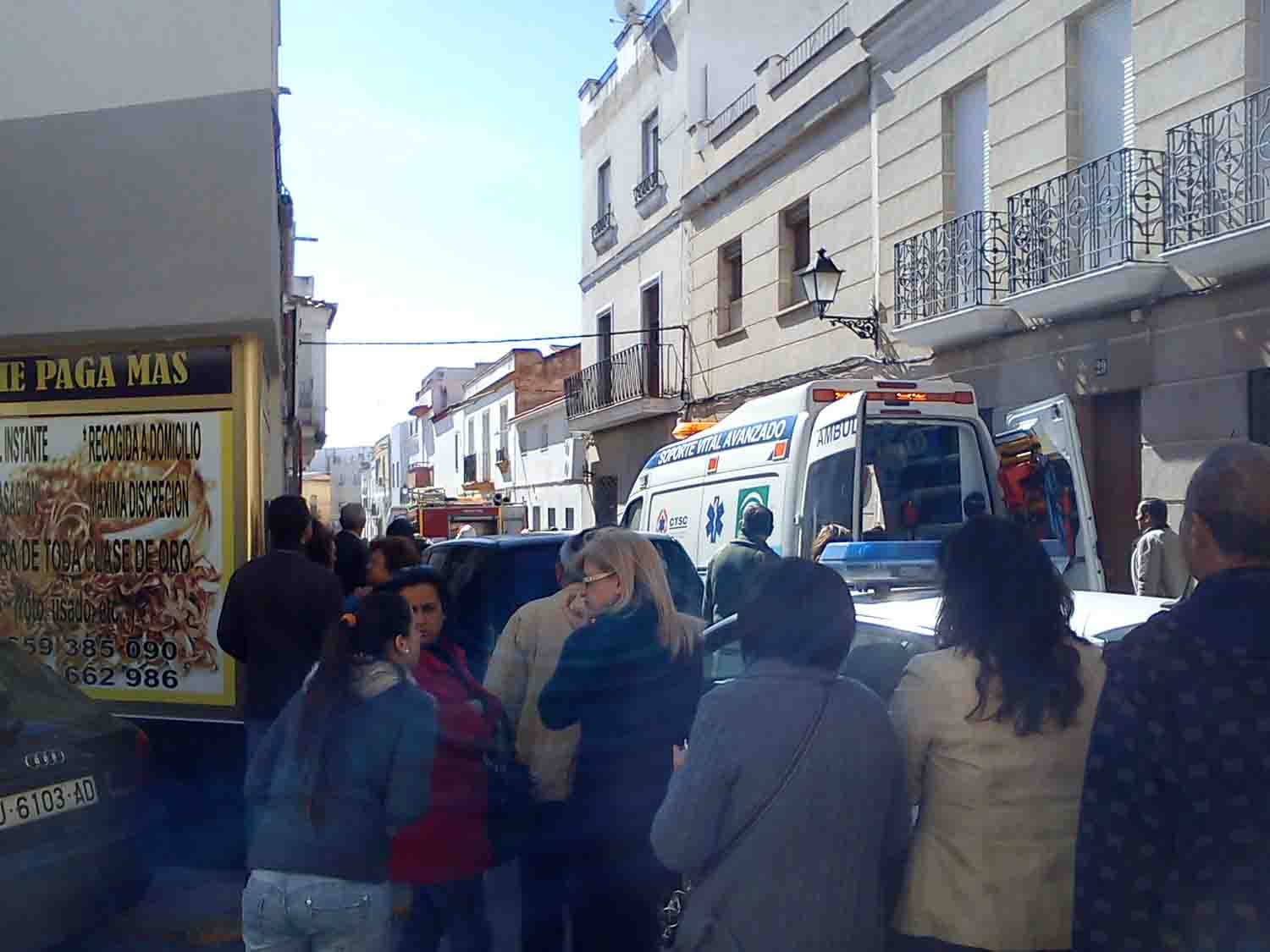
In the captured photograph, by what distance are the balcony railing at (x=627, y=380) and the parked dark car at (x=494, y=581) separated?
14.6 meters

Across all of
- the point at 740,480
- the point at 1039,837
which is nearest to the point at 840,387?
the point at 740,480

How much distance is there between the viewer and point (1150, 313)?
10859 mm

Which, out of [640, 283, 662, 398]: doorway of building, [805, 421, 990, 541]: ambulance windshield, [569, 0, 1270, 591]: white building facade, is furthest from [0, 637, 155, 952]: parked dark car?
[640, 283, 662, 398]: doorway of building

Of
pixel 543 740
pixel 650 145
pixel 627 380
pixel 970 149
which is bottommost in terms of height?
pixel 543 740

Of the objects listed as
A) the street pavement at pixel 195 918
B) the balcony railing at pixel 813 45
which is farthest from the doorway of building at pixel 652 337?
the street pavement at pixel 195 918

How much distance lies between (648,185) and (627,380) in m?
3.53

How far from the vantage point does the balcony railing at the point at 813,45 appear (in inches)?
634

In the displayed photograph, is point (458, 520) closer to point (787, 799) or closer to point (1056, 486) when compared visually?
point (1056, 486)

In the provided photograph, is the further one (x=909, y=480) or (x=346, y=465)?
(x=346, y=465)

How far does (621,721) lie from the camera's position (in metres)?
3.57

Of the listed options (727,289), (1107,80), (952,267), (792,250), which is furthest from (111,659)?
(727,289)

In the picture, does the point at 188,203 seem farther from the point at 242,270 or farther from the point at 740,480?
the point at 740,480

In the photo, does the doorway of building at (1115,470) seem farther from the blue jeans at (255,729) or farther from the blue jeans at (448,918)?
the blue jeans at (448,918)

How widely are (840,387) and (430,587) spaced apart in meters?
5.69
